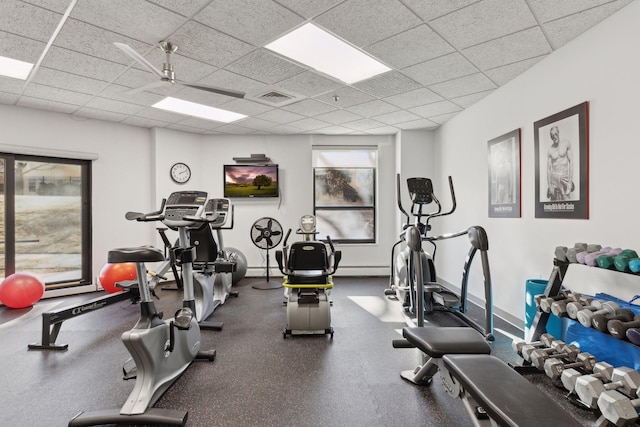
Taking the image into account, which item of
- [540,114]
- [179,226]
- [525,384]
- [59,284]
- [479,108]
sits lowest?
[59,284]

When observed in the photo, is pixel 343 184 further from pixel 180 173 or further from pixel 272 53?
pixel 272 53

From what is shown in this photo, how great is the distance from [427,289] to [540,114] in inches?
81.3

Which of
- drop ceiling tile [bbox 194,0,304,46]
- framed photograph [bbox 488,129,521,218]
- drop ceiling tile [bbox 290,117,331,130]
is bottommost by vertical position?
framed photograph [bbox 488,129,521,218]

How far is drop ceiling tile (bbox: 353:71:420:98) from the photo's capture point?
352cm

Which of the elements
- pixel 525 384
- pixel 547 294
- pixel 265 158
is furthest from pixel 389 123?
pixel 525 384

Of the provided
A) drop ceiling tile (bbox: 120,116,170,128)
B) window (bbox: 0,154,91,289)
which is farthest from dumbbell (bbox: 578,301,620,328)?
window (bbox: 0,154,91,289)

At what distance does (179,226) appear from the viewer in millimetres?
2656

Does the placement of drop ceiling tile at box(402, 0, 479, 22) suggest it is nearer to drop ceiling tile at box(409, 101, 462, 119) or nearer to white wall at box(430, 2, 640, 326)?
white wall at box(430, 2, 640, 326)

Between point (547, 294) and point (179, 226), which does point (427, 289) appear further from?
point (179, 226)

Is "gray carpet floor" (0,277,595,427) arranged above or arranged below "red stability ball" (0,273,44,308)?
below

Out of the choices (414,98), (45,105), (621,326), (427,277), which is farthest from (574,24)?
(45,105)

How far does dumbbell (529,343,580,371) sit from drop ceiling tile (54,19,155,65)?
12.4ft

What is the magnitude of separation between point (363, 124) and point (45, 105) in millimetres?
4555

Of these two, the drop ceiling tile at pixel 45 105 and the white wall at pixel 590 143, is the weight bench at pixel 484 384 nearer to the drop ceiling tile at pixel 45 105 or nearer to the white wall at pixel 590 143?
the white wall at pixel 590 143
